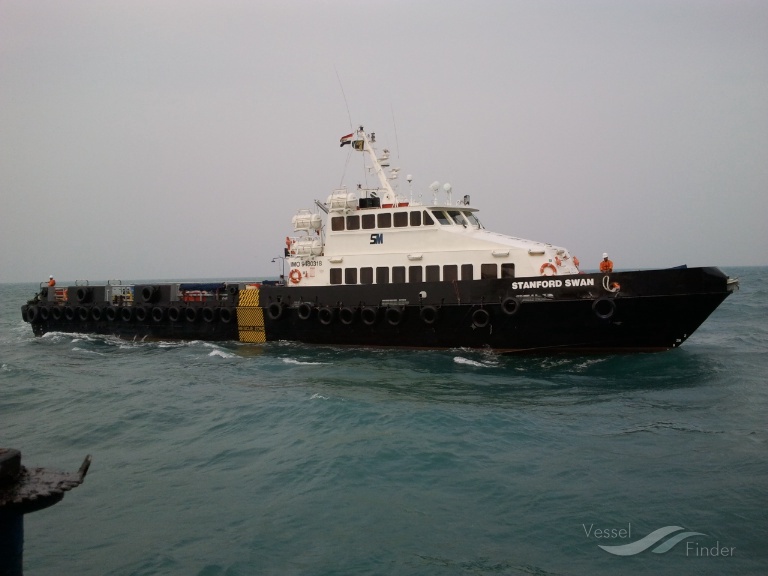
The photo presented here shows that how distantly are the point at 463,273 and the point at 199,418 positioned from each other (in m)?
8.44

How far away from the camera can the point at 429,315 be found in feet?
55.9

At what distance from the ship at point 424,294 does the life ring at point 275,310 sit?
4 centimetres

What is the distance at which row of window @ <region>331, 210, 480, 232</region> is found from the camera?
17922 millimetres

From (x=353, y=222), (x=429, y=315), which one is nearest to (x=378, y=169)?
(x=353, y=222)

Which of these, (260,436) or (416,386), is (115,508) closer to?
(260,436)

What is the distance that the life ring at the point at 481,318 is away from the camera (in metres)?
16.4

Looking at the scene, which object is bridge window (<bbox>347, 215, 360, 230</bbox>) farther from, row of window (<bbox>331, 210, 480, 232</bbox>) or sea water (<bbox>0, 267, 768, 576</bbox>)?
sea water (<bbox>0, 267, 768, 576</bbox>)

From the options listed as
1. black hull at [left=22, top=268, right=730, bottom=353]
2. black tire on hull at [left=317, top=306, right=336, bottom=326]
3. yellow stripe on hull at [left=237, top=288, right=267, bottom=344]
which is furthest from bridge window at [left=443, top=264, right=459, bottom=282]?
yellow stripe on hull at [left=237, top=288, right=267, bottom=344]

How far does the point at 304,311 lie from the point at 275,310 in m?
1.11

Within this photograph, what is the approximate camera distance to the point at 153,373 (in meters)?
16.5

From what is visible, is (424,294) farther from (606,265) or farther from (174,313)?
(174,313)

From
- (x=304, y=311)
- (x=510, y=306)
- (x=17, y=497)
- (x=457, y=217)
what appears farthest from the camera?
(x=304, y=311)

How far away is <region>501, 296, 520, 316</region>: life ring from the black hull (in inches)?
1.0

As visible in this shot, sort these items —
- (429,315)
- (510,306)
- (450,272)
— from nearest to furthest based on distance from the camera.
→ 1. (510,306)
2. (429,315)
3. (450,272)
